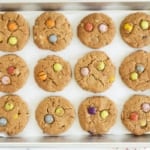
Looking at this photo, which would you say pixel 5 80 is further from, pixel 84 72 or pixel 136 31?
pixel 136 31

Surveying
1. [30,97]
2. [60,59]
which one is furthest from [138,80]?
[30,97]

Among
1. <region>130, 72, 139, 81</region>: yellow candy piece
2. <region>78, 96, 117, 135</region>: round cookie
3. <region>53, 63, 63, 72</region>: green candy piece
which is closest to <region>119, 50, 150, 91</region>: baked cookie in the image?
<region>130, 72, 139, 81</region>: yellow candy piece

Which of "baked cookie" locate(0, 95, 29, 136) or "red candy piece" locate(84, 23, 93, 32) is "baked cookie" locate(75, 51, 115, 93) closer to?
"red candy piece" locate(84, 23, 93, 32)

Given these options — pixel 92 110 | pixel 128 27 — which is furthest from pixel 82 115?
pixel 128 27

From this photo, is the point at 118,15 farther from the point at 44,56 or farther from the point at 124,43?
the point at 44,56

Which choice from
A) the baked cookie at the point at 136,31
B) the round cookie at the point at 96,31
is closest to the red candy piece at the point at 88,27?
the round cookie at the point at 96,31

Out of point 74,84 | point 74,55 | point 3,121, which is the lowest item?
point 3,121
